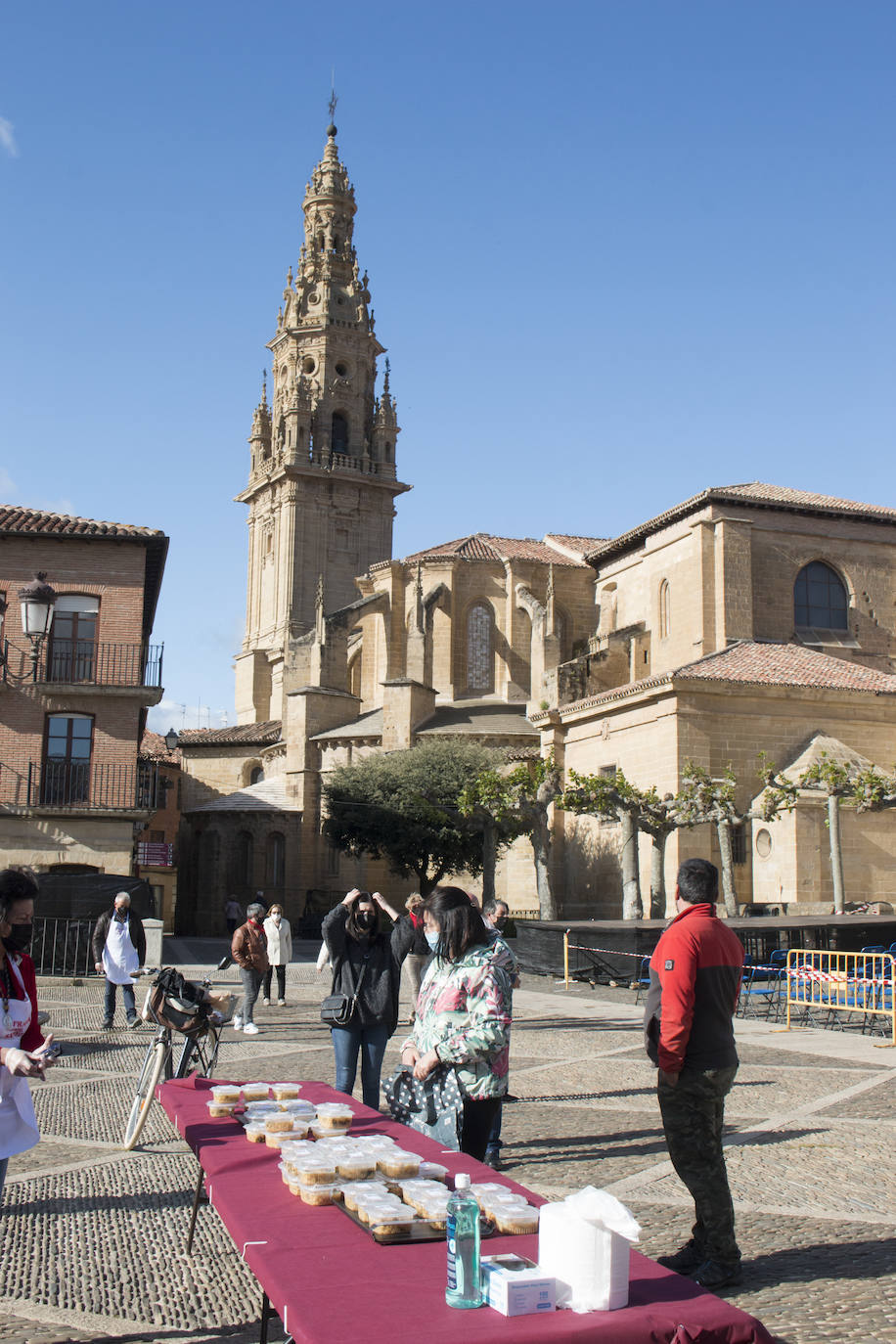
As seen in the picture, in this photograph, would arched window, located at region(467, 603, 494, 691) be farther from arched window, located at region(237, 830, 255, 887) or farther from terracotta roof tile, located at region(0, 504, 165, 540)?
terracotta roof tile, located at region(0, 504, 165, 540)

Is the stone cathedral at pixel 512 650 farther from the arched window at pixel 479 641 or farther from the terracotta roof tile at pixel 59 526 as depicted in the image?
the terracotta roof tile at pixel 59 526

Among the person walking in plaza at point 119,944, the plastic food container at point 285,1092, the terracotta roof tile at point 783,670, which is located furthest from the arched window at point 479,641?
the plastic food container at point 285,1092

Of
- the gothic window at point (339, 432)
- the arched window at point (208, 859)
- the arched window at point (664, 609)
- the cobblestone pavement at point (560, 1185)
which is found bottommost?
the cobblestone pavement at point (560, 1185)

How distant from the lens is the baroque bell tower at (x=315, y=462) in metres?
62.4

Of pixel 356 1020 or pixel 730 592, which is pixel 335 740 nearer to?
pixel 730 592

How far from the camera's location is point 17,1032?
480cm

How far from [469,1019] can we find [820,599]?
110ft

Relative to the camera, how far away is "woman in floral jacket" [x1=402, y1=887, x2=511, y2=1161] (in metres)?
5.48

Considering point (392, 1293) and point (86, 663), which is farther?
point (86, 663)

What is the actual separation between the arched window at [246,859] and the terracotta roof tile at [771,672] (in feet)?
57.8

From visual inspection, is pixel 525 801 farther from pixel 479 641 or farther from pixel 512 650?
pixel 479 641

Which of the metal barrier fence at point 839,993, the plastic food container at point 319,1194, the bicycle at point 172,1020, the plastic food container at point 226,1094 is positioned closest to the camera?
the plastic food container at point 319,1194

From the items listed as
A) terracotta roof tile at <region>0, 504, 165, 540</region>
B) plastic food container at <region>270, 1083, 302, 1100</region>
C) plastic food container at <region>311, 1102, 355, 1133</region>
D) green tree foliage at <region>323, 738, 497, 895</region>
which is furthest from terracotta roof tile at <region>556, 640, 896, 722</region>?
plastic food container at <region>311, 1102, 355, 1133</region>

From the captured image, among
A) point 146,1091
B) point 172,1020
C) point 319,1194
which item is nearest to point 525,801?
point 146,1091
